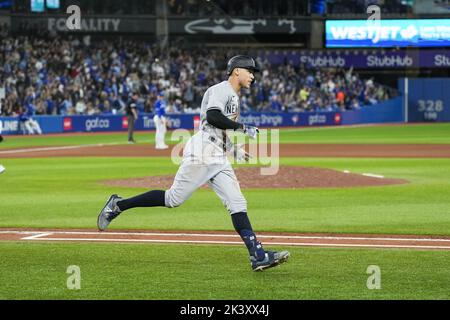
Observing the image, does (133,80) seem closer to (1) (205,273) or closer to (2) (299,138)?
Result: (2) (299,138)

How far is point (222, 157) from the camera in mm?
9750

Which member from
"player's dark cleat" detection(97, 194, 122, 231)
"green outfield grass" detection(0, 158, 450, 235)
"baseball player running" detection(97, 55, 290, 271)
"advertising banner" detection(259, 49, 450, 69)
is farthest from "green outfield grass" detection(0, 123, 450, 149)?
"baseball player running" detection(97, 55, 290, 271)

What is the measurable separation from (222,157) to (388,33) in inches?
2095

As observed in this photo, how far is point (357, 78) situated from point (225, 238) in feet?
165

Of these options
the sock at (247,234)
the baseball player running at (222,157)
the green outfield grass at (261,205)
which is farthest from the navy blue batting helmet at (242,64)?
the green outfield grass at (261,205)

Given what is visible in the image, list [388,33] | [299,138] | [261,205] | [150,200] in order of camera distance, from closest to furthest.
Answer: [150,200] < [261,205] < [299,138] < [388,33]

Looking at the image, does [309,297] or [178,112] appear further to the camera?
[178,112]

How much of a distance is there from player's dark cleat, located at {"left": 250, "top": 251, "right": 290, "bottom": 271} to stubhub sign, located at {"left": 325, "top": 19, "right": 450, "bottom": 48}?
52.0 meters

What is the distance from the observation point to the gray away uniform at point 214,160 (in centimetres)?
963

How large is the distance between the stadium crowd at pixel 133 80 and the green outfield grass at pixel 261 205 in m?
22.4

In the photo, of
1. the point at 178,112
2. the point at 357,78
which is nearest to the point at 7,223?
the point at 178,112

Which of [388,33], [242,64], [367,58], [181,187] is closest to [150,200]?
[181,187]

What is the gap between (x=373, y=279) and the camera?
877 cm

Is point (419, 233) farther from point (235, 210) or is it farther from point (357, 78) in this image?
point (357, 78)
